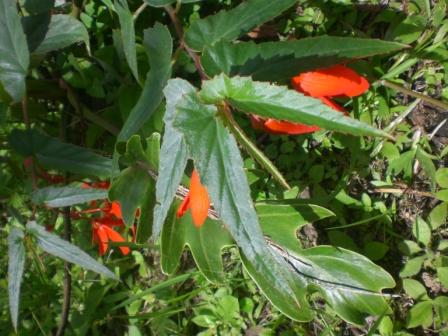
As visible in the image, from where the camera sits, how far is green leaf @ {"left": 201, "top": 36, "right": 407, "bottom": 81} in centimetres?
67

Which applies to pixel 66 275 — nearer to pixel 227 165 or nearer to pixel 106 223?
pixel 106 223

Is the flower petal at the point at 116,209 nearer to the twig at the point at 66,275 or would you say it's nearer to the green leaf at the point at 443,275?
the twig at the point at 66,275

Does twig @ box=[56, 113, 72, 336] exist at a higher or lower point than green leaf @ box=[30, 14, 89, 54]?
lower

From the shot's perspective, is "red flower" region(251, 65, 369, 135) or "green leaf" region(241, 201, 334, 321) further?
"green leaf" region(241, 201, 334, 321)

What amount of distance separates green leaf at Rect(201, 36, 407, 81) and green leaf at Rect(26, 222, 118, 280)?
1.40 feet

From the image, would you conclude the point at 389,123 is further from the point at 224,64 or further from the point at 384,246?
the point at 224,64

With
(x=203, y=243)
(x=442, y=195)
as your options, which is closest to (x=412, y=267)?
(x=442, y=195)

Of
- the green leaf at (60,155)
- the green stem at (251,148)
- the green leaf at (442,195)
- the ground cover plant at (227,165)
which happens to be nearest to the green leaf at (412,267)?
the ground cover plant at (227,165)

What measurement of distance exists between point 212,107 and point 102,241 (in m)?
0.69

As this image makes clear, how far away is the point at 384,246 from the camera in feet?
4.12

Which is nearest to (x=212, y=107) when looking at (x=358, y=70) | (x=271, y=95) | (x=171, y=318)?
(x=271, y=95)

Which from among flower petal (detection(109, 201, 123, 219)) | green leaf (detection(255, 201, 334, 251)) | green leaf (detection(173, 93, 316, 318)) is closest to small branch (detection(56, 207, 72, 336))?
flower petal (detection(109, 201, 123, 219))

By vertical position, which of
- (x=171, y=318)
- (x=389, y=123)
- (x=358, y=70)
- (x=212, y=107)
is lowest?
(x=171, y=318)

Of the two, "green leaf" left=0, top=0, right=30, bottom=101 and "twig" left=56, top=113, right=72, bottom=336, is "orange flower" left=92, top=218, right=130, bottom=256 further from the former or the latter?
"green leaf" left=0, top=0, right=30, bottom=101
